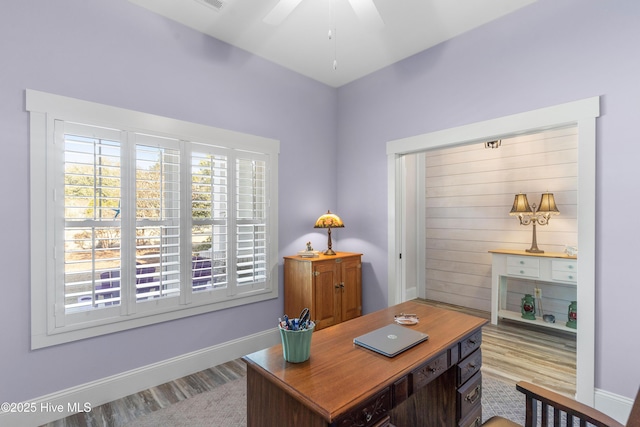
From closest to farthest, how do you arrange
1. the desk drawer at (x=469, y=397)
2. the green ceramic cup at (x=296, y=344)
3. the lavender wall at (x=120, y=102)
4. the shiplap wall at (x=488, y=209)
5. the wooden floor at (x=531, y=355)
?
the green ceramic cup at (x=296, y=344) → the desk drawer at (x=469, y=397) → the lavender wall at (x=120, y=102) → the wooden floor at (x=531, y=355) → the shiplap wall at (x=488, y=209)

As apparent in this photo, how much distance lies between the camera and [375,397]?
46.7 inches

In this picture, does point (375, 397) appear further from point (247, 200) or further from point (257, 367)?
point (247, 200)

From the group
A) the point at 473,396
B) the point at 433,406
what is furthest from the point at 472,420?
the point at 433,406

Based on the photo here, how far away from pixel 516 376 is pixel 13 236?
13.4ft

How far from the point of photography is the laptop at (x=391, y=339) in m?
1.48

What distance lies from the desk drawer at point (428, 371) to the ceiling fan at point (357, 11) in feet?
6.57

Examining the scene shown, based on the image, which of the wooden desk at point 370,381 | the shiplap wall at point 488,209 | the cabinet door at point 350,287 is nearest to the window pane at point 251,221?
the cabinet door at point 350,287

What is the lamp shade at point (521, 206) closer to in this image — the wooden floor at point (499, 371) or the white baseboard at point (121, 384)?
the wooden floor at point (499, 371)

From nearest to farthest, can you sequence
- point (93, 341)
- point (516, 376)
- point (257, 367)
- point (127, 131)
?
point (257, 367)
point (93, 341)
point (127, 131)
point (516, 376)

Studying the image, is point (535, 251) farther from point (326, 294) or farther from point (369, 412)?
point (369, 412)

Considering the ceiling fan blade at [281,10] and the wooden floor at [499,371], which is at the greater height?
the ceiling fan blade at [281,10]

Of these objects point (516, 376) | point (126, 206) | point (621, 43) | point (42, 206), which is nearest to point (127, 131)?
point (126, 206)

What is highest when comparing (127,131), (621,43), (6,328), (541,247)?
(621,43)

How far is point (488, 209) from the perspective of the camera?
4582 mm
